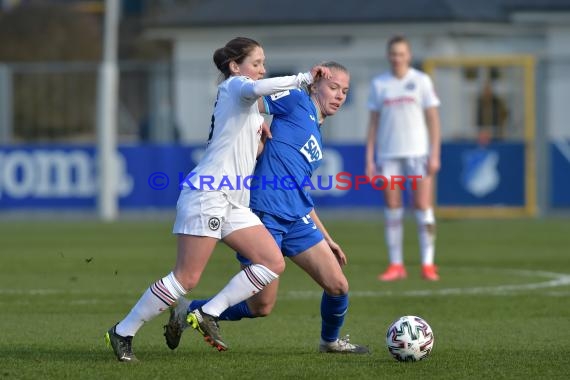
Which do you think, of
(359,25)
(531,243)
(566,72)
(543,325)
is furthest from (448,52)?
(543,325)

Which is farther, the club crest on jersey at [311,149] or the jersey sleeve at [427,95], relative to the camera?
the jersey sleeve at [427,95]

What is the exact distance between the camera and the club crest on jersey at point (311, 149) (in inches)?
321

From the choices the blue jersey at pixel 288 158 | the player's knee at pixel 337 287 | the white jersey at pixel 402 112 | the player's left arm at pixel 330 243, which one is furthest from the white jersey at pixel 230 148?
the white jersey at pixel 402 112

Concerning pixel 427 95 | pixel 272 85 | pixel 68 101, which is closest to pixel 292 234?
pixel 272 85

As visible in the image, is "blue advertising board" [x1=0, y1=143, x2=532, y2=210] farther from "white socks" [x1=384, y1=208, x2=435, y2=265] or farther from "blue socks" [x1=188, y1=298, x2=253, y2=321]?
"blue socks" [x1=188, y1=298, x2=253, y2=321]

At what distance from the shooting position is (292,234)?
8.09 m

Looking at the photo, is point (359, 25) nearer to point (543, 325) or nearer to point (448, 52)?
point (448, 52)

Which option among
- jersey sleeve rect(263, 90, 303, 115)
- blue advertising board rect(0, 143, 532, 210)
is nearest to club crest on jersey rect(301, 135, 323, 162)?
jersey sleeve rect(263, 90, 303, 115)

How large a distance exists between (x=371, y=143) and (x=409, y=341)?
5.58m

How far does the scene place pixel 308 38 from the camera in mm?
34500

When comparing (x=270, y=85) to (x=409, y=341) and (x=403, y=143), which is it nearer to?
(x=409, y=341)

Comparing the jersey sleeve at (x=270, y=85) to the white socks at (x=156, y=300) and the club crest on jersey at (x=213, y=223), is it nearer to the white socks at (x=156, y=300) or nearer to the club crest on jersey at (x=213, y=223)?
the club crest on jersey at (x=213, y=223)

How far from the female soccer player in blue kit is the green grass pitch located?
13.9 inches

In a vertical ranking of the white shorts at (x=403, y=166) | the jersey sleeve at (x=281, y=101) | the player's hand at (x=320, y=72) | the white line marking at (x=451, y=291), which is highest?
the player's hand at (x=320, y=72)
